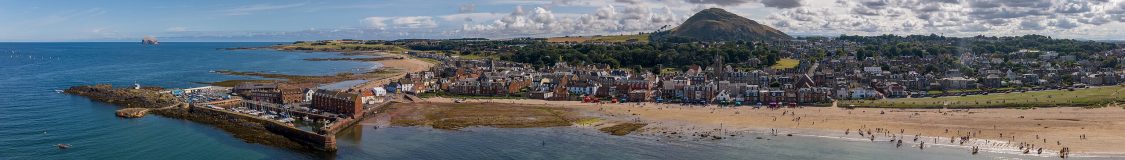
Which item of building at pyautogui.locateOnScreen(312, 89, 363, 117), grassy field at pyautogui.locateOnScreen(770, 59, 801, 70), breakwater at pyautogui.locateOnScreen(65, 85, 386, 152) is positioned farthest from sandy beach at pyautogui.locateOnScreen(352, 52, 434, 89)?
grassy field at pyautogui.locateOnScreen(770, 59, 801, 70)

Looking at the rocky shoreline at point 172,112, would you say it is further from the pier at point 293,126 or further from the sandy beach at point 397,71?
the sandy beach at point 397,71

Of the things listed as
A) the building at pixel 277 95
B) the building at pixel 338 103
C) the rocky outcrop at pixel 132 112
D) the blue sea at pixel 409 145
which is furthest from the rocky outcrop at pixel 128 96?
the building at pixel 338 103

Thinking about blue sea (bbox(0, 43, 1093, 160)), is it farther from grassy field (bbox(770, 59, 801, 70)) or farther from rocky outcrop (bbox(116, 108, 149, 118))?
grassy field (bbox(770, 59, 801, 70))

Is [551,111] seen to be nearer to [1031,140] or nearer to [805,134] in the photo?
[805,134]

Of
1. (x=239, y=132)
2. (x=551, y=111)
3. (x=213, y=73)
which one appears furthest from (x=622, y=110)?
(x=213, y=73)

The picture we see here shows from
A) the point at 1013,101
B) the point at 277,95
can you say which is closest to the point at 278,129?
the point at 277,95
